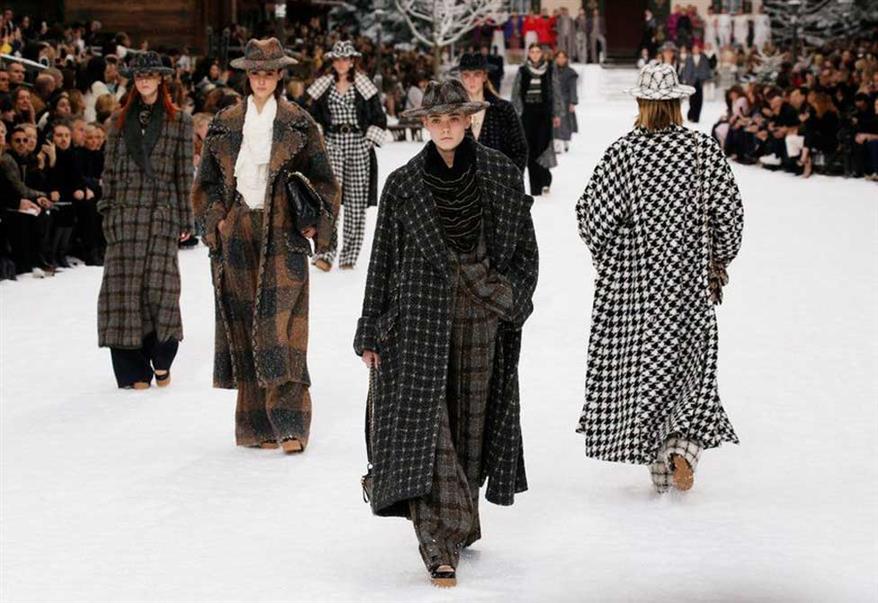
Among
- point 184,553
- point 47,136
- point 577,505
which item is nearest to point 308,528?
point 184,553

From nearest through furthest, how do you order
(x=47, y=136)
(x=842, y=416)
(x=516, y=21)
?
(x=842, y=416) → (x=47, y=136) → (x=516, y=21)

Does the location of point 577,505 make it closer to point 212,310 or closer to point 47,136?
point 212,310

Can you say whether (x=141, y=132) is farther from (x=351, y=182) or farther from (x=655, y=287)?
(x=351, y=182)

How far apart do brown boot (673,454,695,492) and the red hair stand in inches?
135

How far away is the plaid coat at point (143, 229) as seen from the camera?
366 inches

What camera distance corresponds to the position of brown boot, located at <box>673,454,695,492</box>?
7270mm

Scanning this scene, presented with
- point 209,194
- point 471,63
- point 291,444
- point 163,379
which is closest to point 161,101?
point 209,194

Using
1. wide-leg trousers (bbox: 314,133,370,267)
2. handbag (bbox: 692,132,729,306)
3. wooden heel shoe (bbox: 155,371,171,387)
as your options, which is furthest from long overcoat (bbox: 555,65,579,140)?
handbag (bbox: 692,132,729,306)

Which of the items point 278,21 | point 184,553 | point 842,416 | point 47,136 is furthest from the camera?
point 278,21

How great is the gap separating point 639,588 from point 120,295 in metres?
4.13

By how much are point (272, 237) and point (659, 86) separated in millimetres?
1912

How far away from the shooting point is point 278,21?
81.6 ft

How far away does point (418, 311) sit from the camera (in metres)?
6.12

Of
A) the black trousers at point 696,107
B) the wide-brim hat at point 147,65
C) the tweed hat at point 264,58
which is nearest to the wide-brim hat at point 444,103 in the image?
the tweed hat at point 264,58
